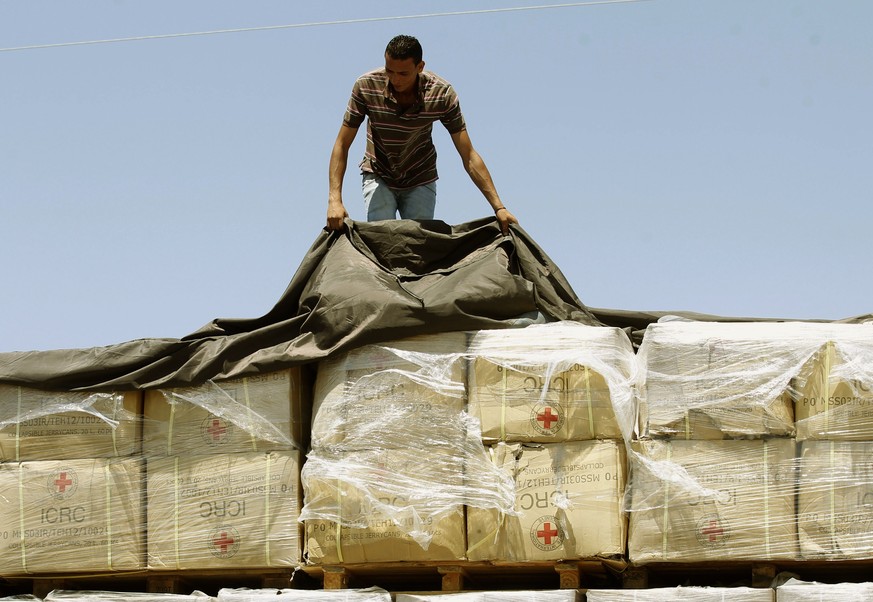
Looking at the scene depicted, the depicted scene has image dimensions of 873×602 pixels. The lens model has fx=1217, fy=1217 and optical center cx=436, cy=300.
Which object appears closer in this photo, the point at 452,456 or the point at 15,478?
the point at 452,456

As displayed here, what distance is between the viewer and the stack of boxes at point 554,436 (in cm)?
546

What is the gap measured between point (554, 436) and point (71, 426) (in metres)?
2.40

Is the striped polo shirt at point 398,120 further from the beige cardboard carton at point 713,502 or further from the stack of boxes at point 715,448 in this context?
the beige cardboard carton at point 713,502

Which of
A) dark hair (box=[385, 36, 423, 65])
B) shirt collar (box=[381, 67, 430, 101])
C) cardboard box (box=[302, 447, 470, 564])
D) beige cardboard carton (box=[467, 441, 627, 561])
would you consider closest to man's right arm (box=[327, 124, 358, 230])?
shirt collar (box=[381, 67, 430, 101])

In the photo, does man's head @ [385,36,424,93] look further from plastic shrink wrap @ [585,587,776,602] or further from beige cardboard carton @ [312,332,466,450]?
plastic shrink wrap @ [585,587,776,602]

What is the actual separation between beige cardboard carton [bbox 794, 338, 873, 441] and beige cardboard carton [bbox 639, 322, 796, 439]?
65mm

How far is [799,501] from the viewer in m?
5.38

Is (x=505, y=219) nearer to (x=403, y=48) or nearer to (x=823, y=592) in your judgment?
(x=403, y=48)

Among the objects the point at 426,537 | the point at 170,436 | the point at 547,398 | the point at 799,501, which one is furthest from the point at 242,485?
the point at 799,501

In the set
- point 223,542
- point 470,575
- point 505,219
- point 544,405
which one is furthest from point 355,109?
point 470,575

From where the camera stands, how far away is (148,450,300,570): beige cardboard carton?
5.72 metres

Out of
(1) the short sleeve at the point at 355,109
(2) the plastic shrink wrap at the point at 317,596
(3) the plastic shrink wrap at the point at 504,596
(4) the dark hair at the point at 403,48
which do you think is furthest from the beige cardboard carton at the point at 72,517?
(4) the dark hair at the point at 403,48

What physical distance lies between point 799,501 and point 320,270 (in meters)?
2.58

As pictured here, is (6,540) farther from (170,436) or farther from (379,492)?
(379,492)
